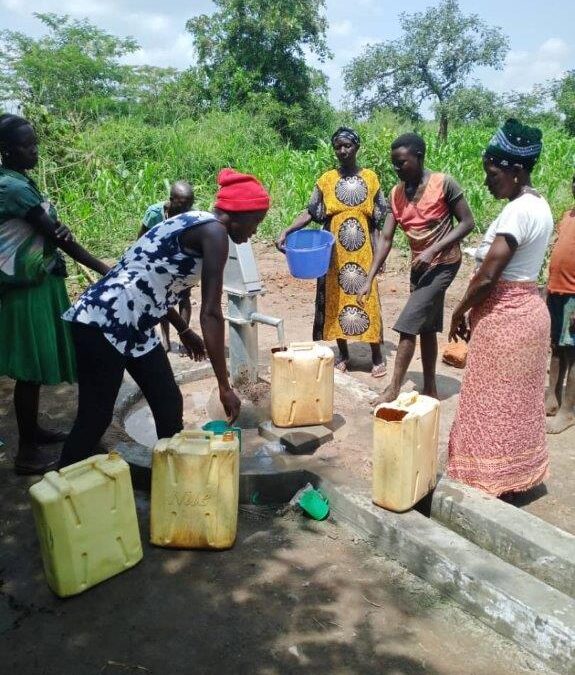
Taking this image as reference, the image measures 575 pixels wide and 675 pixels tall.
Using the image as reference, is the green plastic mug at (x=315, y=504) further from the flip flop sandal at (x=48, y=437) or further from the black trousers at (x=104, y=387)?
the flip flop sandal at (x=48, y=437)

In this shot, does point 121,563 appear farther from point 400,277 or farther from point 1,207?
point 400,277

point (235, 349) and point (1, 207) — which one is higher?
point (1, 207)

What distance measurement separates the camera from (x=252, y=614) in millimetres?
2254

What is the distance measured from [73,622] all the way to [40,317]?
1450 millimetres

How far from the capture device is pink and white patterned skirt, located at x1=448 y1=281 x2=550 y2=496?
271 centimetres

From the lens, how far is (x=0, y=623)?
2.21 m

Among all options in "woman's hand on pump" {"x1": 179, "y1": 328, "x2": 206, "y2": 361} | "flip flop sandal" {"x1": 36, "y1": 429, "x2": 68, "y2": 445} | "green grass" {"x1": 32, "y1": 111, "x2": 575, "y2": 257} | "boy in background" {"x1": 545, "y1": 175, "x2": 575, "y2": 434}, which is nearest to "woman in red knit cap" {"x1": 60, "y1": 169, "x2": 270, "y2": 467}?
"woman's hand on pump" {"x1": 179, "y1": 328, "x2": 206, "y2": 361}

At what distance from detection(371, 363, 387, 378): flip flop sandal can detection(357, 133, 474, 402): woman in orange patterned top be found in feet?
2.39

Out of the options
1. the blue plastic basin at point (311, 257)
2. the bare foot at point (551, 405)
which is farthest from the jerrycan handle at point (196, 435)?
the bare foot at point (551, 405)

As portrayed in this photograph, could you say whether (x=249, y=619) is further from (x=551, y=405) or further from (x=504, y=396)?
(x=551, y=405)

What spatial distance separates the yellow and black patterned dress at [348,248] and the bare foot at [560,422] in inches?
54.3

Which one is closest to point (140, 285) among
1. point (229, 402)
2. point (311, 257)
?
point (229, 402)

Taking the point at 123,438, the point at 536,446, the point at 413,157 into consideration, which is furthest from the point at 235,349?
the point at 536,446

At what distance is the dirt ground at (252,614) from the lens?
2.03m
